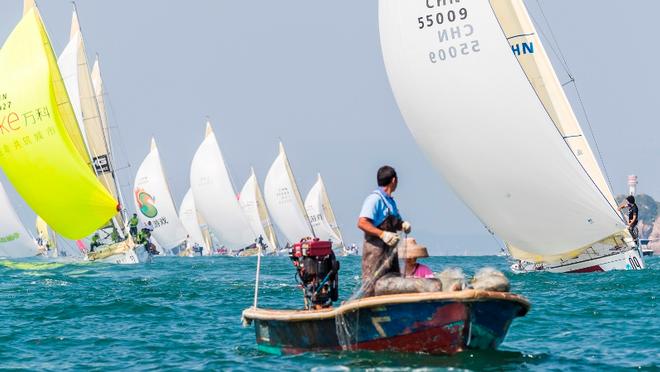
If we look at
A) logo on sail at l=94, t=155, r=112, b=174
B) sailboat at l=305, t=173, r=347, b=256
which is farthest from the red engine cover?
sailboat at l=305, t=173, r=347, b=256

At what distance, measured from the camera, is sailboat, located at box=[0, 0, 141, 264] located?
134 ft

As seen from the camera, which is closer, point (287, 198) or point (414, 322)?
point (414, 322)

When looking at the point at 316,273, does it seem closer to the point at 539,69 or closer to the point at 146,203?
the point at 539,69

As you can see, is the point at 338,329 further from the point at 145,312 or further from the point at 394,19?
the point at 394,19

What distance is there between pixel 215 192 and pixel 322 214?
17.4 meters

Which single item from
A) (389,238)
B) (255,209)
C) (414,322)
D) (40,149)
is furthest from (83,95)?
(255,209)

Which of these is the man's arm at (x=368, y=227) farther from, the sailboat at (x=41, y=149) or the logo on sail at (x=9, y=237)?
the logo on sail at (x=9, y=237)

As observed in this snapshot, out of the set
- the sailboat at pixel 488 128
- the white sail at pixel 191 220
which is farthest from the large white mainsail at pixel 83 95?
the white sail at pixel 191 220

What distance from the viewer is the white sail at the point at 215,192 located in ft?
302

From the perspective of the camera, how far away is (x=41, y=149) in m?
40.9

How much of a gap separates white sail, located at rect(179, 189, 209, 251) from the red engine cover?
104332mm

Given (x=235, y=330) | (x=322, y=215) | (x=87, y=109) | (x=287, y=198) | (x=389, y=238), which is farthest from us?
(x=322, y=215)

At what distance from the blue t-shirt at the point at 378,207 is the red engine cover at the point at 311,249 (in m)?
1.64

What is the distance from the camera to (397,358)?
12641 mm
